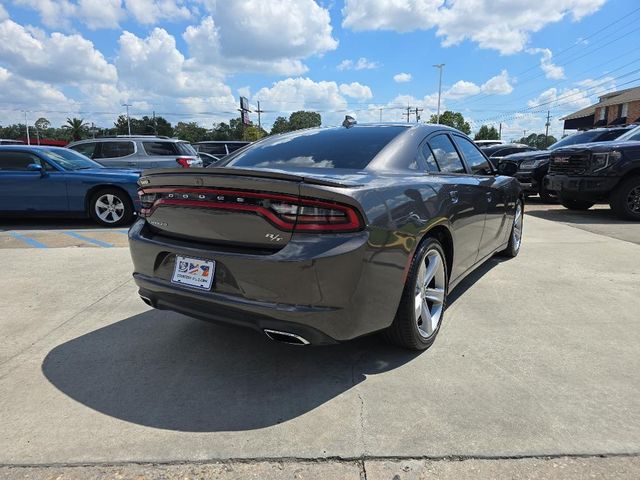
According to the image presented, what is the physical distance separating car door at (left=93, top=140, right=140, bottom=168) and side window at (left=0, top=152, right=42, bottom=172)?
122 inches

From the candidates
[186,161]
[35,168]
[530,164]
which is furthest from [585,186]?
[35,168]

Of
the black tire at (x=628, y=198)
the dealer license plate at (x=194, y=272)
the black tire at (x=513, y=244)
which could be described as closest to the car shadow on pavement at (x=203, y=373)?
the dealer license plate at (x=194, y=272)

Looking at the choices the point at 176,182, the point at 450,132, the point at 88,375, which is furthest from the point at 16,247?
the point at 450,132

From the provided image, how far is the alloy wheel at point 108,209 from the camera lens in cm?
833

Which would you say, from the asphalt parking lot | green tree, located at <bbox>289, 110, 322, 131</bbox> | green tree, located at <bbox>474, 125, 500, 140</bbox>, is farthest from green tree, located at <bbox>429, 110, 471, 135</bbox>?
the asphalt parking lot

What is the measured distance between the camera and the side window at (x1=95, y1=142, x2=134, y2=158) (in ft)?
38.1

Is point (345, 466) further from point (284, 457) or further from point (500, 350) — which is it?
point (500, 350)

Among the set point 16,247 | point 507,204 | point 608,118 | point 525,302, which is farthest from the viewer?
point 608,118

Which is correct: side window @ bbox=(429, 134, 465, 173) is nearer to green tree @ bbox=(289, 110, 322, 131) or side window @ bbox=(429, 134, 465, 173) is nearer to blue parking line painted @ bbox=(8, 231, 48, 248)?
blue parking line painted @ bbox=(8, 231, 48, 248)

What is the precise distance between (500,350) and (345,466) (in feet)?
5.26

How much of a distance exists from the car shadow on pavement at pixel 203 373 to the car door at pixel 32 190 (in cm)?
554

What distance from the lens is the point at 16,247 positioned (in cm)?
659

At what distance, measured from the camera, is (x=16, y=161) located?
8.34m

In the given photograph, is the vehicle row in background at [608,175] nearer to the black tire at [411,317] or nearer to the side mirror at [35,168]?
the black tire at [411,317]
